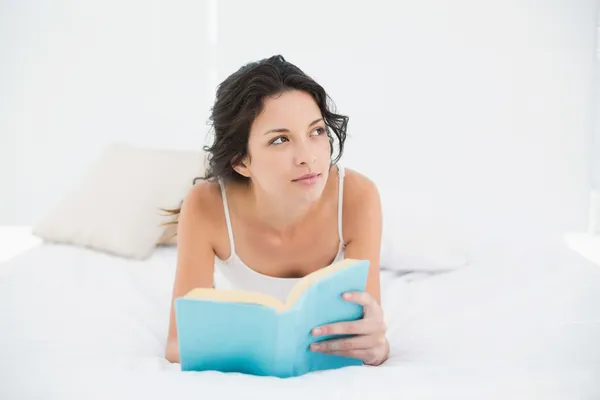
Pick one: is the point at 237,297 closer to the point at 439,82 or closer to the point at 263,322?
the point at 263,322

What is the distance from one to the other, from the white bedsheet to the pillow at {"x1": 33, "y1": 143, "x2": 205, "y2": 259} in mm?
63

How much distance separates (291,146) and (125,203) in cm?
Answer: 111

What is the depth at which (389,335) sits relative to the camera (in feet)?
5.26

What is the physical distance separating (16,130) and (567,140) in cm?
267

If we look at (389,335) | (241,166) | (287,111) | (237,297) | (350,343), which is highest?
(287,111)

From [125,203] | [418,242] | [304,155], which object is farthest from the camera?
[125,203]

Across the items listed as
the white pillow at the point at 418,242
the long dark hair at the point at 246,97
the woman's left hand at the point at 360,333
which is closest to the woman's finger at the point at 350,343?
the woman's left hand at the point at 360,333

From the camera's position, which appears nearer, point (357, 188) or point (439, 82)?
point (357, 188)

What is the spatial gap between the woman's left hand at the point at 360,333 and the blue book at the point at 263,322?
0.01 metres

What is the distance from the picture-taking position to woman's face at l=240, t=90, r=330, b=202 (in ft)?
4.56

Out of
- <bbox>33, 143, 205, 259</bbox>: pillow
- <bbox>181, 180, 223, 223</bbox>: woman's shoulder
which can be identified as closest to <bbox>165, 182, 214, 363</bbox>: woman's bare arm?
<bbox>181, 180, 223, 223</bbox>: woman's shoulder

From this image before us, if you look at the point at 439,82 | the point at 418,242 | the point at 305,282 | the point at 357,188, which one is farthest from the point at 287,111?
the point at 439,82

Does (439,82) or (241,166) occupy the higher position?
(439,82)

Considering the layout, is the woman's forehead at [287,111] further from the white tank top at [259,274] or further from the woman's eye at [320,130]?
the white tank top at [259,274]
